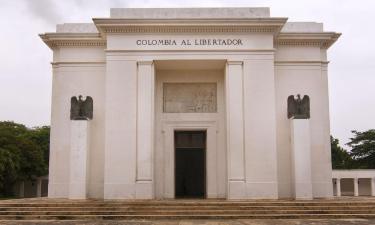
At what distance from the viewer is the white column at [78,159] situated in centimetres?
1767

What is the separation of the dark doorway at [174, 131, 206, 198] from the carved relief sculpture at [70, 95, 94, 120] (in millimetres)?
4078

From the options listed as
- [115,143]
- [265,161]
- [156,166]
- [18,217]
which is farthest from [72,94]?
[265,161]

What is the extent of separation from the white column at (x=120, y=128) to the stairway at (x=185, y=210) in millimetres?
1896

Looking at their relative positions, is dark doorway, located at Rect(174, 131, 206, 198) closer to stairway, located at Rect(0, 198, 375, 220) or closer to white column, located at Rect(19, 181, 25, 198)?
stairway, located at Rect(0, 198, 375, 220)

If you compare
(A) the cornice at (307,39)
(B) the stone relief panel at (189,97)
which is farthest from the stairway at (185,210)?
(A) the cornice at (307,39)

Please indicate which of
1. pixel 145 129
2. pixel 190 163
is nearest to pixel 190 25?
pixel 145 129

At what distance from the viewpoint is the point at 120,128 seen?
59.1 feet

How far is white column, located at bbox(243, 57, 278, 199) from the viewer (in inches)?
695

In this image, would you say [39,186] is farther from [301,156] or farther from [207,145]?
[301,156]

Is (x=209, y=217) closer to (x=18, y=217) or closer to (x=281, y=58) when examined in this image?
(x=18, y=217)

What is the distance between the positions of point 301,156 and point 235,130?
2739 millimetres

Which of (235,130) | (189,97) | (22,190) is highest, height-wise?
(189,97)

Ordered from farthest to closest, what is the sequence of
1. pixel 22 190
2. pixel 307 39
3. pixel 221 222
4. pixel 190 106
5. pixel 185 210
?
pixel 22 190
pixel 190 106
pixel 307 39
pixel 185 210
pixel 221 222

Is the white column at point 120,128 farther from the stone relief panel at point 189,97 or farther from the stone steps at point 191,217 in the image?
the stone steps at point 191,217
